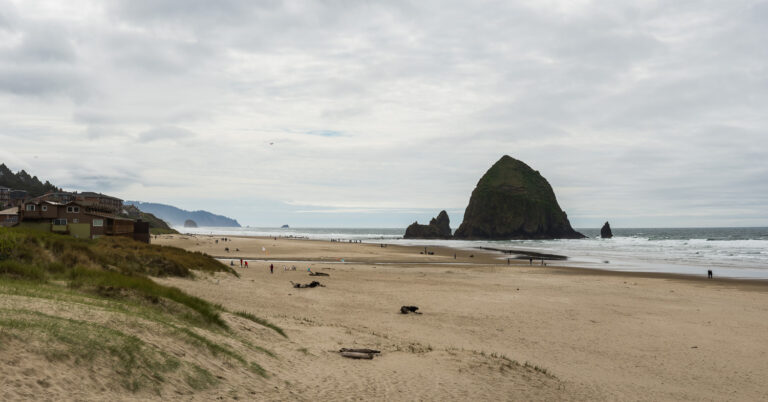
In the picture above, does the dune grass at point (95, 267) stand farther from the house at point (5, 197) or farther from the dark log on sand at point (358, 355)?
the house at point (5, 197)

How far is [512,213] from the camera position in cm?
16275

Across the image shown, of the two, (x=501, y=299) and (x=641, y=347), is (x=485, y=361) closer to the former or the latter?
(x=641, y=347)

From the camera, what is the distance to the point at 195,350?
9914 mm

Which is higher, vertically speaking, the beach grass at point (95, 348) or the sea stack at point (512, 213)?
the sea stack at point (512, 213)

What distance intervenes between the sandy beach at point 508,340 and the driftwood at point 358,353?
0.79 ft

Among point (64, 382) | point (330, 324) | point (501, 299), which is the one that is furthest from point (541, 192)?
point (64, 382)

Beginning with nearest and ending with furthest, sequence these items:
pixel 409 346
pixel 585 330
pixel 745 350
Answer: pixel 409 346
pixel 745 350
pixel 585 330

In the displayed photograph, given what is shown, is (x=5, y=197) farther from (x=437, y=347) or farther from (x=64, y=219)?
(x=437, y=347)

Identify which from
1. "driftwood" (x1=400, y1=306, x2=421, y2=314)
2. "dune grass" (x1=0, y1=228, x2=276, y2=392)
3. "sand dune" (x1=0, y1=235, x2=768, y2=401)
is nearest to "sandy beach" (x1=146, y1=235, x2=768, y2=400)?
"sand dune" (x1=0, y1=235, x2=768, y2=401)

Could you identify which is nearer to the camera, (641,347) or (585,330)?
(641,347)

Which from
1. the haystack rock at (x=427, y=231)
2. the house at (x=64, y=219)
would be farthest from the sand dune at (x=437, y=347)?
the haystack rock at (x=427, y=231)

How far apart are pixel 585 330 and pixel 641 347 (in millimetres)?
2644

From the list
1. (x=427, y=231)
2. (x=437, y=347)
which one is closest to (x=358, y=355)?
(x=437, y=347)

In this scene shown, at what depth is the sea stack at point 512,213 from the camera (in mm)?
160625
